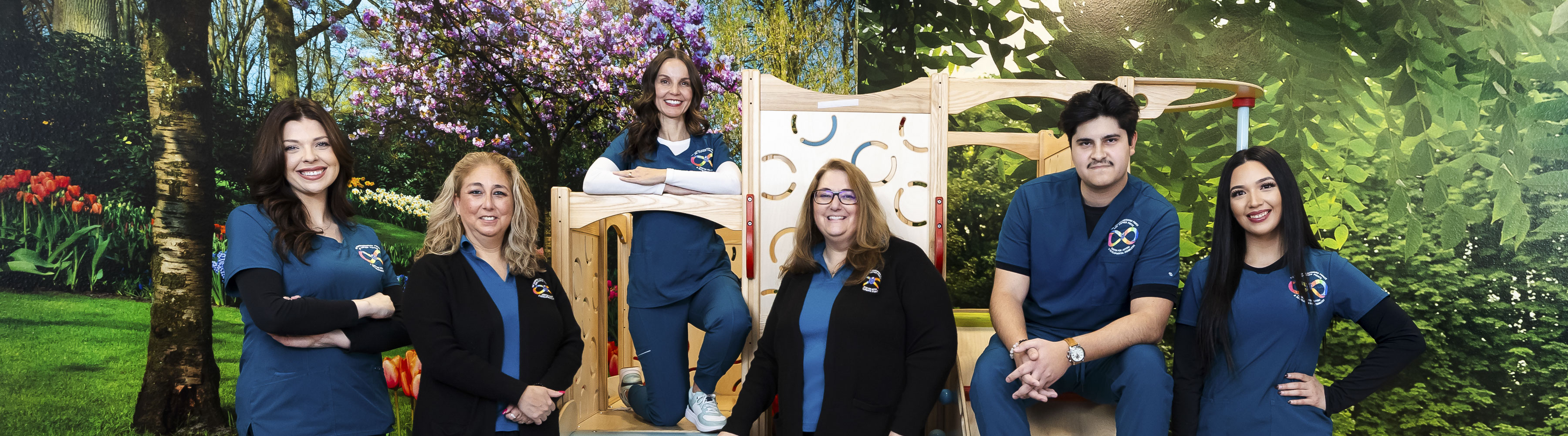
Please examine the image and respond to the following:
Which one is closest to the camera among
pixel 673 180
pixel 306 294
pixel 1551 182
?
pixel 306 294

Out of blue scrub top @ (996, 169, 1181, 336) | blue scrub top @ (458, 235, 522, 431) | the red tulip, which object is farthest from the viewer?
the red tulip

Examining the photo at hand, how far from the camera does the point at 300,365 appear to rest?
196cm

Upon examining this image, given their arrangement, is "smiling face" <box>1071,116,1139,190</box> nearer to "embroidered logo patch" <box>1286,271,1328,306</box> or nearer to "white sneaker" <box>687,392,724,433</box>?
"embroidered logo patch" <box>1286,271,1328,306</box>

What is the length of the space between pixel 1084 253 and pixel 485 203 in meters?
1.73

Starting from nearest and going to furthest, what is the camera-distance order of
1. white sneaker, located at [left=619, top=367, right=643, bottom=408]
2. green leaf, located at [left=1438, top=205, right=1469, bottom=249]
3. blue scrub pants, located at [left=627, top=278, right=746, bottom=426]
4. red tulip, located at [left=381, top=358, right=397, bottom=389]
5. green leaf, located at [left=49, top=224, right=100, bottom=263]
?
blue scrub pants, located at [left=627, top=278, right=746, bottom=426]
white sneaker, located at [left=619, top=367, right=643, bottom=408]
green leaf, located at [left=49, top=224, right=100, bottom=263]
red tulip, located at [left=381, top=358, right=397, bottom=389]
green leaf, located at [left=1438, top=205, right=1469, bottom=249]

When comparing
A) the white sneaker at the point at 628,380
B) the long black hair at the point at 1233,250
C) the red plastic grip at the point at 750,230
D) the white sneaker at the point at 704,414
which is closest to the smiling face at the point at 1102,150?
the long black hair at the point at 1233,250

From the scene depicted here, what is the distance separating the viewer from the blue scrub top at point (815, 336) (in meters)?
2.25

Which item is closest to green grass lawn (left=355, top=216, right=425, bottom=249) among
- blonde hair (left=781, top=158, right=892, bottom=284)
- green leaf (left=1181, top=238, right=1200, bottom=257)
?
blonde hair (left=781, top=158, right=892, bottom=284)

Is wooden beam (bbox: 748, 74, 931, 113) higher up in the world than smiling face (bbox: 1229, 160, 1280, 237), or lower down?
higher up

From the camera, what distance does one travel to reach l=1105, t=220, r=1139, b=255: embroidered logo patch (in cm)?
231

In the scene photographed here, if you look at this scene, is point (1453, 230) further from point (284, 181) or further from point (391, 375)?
point (391, 375)

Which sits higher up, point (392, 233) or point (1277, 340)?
point (392, 233)

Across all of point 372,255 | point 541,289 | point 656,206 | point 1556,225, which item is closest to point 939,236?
point 656,206

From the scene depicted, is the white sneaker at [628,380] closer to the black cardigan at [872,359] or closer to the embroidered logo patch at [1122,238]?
the black cardigan at [872,359]
